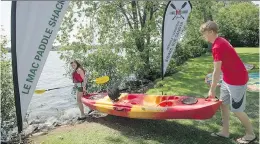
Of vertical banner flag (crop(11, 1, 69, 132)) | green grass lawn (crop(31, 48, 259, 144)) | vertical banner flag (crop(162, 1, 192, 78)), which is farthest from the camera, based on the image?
vertical banner flag (crop(162, 1, 192, 78))

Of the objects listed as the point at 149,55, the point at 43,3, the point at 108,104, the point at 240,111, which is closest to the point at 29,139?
the point at 108,104

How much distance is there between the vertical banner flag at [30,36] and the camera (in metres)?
4.05

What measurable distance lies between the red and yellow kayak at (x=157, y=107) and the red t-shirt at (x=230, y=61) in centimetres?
57

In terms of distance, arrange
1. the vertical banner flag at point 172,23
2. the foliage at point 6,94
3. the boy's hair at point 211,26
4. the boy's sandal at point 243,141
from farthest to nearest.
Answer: the vertical banner flag at point 172,23 < the foliage at point 6,94 < the boy's sandal at point 243,141 < the boy's hair at point 211,26

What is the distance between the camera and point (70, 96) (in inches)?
447

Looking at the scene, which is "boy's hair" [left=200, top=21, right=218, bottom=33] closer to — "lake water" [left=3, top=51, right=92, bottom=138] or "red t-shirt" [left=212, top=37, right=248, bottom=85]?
"red t-shirt" [left=212, top=37, right=248, bottom=85]

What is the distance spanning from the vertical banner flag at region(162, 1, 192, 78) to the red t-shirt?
2919 mm

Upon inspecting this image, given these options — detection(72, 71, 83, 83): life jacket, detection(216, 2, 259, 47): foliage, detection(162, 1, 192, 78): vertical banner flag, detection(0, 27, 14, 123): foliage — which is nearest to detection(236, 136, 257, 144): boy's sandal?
detection(162, 1, 192, 78): vertical banner flag

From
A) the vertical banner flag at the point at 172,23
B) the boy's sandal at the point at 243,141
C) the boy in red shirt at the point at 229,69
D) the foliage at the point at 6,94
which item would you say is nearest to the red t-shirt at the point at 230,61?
the boy in red shirt at the point at 229,69

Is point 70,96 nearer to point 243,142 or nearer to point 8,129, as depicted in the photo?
point 8,129

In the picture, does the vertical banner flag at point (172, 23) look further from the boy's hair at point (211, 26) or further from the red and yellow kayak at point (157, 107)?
the boy's hair at point (211, 26)

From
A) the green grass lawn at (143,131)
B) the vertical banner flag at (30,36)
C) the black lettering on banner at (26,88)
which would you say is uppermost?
the vertical banner flag at (30,36)

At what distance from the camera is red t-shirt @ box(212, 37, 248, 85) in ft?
14.4

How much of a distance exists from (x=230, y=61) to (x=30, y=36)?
2.98m
